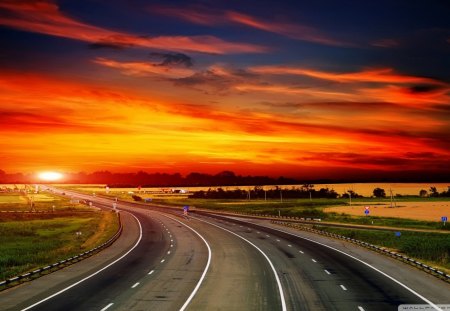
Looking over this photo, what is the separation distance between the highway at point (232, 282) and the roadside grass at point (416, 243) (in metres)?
5.24

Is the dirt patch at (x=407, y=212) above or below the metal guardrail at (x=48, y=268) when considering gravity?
above

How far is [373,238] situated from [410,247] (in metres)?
13.3

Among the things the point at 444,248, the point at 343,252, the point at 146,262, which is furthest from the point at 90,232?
the point at 444,248

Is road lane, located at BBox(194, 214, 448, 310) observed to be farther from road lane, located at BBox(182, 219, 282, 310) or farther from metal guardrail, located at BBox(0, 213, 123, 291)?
metal guardrail, located at BBox(0, 213, 123, 291)

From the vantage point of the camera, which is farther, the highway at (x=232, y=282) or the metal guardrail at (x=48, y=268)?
the metal guardrail at (x=48, y=268)

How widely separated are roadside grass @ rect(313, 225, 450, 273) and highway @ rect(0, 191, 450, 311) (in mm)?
5236

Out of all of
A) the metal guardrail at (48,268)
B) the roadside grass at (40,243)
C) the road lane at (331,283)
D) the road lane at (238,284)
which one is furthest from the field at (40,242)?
the road lane at (331,283)

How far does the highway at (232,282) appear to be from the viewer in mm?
28469

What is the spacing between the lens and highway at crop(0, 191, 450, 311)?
93.4 feet

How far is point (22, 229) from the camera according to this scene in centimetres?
9262

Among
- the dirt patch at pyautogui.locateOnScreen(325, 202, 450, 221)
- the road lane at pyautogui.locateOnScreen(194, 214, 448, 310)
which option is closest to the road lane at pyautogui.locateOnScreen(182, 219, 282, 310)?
the road lane at pyautogui.locateOnScreen(194, 214, 448, 310)

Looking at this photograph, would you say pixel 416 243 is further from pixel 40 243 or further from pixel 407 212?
pixel 407 212

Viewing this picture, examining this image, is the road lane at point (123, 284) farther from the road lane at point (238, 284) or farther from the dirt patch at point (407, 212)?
the dirt patch at point (407, 212)

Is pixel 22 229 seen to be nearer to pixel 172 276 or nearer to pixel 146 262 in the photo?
pixel 146 262
